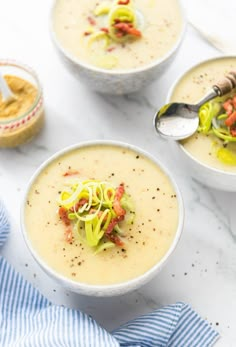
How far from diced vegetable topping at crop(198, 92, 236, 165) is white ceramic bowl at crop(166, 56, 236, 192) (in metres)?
0.05

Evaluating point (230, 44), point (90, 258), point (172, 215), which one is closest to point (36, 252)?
point (90, 258)

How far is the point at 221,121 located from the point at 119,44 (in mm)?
437

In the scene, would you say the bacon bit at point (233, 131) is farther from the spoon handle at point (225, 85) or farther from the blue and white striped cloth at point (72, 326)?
the blue and white striped cloth at point (72, 326)

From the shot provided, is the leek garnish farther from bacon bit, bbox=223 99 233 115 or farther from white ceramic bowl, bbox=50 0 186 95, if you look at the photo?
white ceramic bowl, bbox=50 0 186 95

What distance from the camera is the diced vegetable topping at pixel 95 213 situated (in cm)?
177

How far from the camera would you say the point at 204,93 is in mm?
2096

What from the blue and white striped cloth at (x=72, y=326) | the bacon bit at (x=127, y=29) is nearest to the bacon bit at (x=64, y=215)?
the blue and white striped cloth at (x=72, y=326)

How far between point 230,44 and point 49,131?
2.32 ft

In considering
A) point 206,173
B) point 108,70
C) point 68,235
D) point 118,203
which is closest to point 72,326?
point 68,235

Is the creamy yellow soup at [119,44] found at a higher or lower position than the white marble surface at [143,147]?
higher

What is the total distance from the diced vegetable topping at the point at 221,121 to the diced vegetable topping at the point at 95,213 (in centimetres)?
33

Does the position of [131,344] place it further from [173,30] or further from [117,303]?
[173,30]

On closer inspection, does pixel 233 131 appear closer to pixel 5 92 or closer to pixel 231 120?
pixel 231 120

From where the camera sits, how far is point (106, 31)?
2.20m
